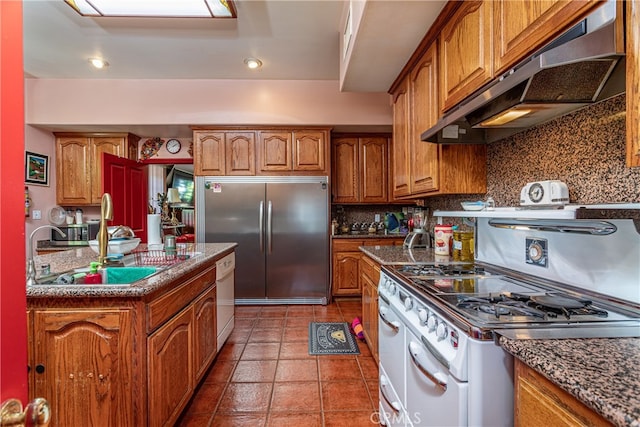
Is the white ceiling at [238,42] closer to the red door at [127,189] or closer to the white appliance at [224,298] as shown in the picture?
the red door at [127,189]

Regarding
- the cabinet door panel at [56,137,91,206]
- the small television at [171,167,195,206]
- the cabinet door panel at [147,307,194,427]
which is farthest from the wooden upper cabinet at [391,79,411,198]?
the small television at [171,167,195,206]

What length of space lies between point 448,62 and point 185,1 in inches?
73.1

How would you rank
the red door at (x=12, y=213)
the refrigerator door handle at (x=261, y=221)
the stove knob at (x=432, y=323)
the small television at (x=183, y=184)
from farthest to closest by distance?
the small television at (x=183, y=184) < the refrigerator door handle at (x=261, y=221) < the stove knob at (x=432, y=323) < the red door at (x=12, y=213)

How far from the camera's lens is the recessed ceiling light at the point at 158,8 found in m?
2.15

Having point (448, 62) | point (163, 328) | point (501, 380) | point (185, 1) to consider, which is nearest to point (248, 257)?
point (163, 328)

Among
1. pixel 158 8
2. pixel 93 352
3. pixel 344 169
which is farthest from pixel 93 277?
pixel 344 169

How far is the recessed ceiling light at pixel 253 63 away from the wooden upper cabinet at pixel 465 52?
2.13m

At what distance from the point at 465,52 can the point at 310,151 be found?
2391 millimetres

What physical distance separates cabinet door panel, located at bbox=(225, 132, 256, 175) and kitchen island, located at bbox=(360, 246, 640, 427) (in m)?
3.37

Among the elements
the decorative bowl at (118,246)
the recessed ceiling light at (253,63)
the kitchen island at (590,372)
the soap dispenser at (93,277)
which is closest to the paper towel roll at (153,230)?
the decorative bowl at (118,246)

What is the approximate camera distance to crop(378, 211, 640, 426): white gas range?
850 mm

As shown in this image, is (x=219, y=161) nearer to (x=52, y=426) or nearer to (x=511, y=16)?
(x=52, y=426)

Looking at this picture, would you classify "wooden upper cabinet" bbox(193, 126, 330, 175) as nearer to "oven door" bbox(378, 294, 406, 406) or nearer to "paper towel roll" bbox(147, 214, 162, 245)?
"paper towel roll" bbox(147, 214, 162, 245)

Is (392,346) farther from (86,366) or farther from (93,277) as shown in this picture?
(93,277)
